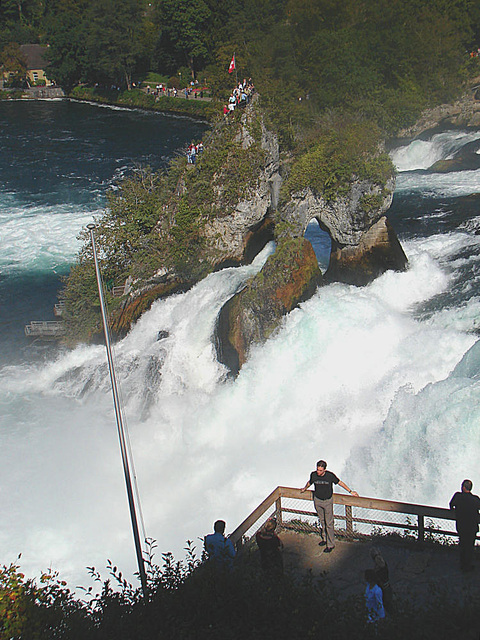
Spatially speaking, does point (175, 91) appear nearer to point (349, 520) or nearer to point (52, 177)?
point (52, 177)

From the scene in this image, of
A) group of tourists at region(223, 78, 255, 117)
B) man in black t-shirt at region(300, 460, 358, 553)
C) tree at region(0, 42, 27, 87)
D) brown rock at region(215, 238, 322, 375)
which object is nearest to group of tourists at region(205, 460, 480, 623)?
man in black t-shirt at region(300, 460, 358, 553)

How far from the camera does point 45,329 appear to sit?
88.9ft

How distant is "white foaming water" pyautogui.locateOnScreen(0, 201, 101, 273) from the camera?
1328 inches

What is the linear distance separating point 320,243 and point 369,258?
447 centimetres

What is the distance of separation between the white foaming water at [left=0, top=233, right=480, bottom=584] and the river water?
45 millimetres

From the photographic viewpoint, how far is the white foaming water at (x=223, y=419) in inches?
626

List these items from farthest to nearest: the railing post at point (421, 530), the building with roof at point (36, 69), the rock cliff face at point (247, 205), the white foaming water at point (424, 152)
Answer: the building with roof at point (36, 69), the white foaming water at point (424, 152), the rock cliff face at point (247, 205), the railing post at point (421, 530)

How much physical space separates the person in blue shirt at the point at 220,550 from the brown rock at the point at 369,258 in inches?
583

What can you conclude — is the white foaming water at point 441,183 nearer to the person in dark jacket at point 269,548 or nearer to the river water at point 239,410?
the river water at point 239,410

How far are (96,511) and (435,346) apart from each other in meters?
10.2

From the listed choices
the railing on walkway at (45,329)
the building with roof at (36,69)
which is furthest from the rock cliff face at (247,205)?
the building with roof at (36,69)

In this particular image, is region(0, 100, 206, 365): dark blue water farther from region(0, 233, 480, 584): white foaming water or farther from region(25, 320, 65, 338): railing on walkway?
region(0, 233, 480, 584): white foaming water

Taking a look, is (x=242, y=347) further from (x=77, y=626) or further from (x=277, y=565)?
(x=77, y=626)

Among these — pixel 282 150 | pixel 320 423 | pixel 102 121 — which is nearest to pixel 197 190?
pixel 282 150
